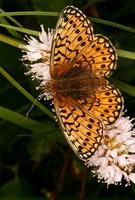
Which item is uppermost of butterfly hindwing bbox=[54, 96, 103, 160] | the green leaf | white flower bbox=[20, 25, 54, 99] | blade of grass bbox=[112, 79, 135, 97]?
white flower bbox=[20, 25, 54, 99]

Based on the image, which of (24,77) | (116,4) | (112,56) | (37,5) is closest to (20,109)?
(24,77)

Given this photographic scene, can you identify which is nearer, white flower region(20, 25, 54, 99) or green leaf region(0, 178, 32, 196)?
white flower region(20, 25, 54, 99)

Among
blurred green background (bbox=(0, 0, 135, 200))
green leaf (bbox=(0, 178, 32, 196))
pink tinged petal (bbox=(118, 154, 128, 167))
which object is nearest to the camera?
pink tinged petal (bbox=(118, 154, 128, 167))

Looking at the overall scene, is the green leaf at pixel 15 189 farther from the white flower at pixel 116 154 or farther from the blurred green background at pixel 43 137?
the white flower at pixel 116 154

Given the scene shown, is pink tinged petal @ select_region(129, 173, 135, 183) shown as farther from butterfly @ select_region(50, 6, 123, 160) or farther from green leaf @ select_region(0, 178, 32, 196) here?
green leaf @ select_region(0, 178, 32, 196)

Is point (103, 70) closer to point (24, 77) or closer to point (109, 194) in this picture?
point (24, 77)

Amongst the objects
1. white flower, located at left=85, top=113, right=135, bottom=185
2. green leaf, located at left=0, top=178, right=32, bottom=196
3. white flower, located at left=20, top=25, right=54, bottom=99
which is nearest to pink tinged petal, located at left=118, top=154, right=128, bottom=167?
white flower, located at left=85, top=113, right=135, bottom=185

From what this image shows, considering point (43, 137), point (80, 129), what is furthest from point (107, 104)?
point (43, 137)
